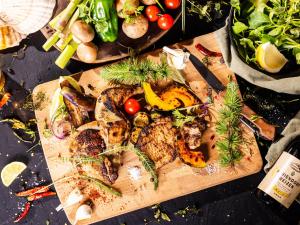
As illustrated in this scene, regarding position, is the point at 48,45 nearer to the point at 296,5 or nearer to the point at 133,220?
the point at 133,220

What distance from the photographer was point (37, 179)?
10.3 feet

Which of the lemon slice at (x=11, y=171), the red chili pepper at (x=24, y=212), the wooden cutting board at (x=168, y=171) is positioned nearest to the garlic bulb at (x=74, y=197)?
the wooden cutting board at (x=168, y=171)

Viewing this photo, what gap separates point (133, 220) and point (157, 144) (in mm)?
646

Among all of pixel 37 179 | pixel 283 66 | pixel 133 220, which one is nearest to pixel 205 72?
pixel 283 66

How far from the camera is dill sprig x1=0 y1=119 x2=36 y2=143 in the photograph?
3.13 metres

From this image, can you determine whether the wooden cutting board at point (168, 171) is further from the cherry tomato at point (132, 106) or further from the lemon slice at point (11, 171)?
the lemon slice at point (11, 171)

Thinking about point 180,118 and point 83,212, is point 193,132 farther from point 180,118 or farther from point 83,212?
point 83,212

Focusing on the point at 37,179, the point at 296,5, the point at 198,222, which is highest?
the point at 296,5

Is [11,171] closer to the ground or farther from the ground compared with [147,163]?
closer to the ground

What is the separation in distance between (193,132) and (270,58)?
0.65 meters

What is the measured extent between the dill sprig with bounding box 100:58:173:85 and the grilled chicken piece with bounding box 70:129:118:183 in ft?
1.27

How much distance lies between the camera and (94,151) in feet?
9.25

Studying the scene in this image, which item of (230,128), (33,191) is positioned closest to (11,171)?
(33,191)

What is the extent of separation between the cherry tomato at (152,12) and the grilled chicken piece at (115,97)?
49 centimetres
